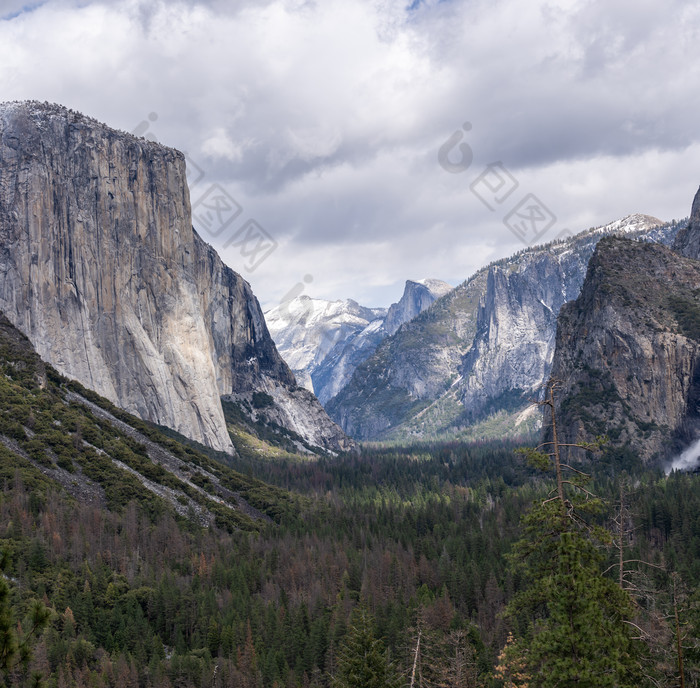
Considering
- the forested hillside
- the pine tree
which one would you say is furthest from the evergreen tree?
the pine tree

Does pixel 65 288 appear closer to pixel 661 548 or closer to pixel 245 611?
pixel 245 611

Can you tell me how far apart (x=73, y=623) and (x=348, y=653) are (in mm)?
46721

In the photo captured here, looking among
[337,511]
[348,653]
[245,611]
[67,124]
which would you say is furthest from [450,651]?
[67,124]

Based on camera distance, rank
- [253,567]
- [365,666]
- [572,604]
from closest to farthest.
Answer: [572,604]
[365,666]
[253,567]

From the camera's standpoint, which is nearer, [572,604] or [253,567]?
[572,604]

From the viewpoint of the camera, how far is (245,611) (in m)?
86.2

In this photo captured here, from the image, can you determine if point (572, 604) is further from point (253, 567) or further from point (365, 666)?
point (253, 567)

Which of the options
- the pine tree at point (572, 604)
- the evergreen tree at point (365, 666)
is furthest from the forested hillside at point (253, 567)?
the pine tree at point (572, 604)

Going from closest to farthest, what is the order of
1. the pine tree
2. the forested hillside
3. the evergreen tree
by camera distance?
1. the pine tree
2. the evergreen tree
3. the forested hillside

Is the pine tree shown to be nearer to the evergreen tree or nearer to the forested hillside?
the forested hillside

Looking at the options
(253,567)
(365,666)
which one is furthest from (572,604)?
(253,567)

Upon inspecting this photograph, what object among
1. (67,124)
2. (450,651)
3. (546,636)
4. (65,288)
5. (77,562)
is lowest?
(450,651)

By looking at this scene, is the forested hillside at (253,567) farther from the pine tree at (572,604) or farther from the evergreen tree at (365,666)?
the pine tree at (572,604)

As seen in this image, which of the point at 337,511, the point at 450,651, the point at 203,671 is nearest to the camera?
the point at 450,651
